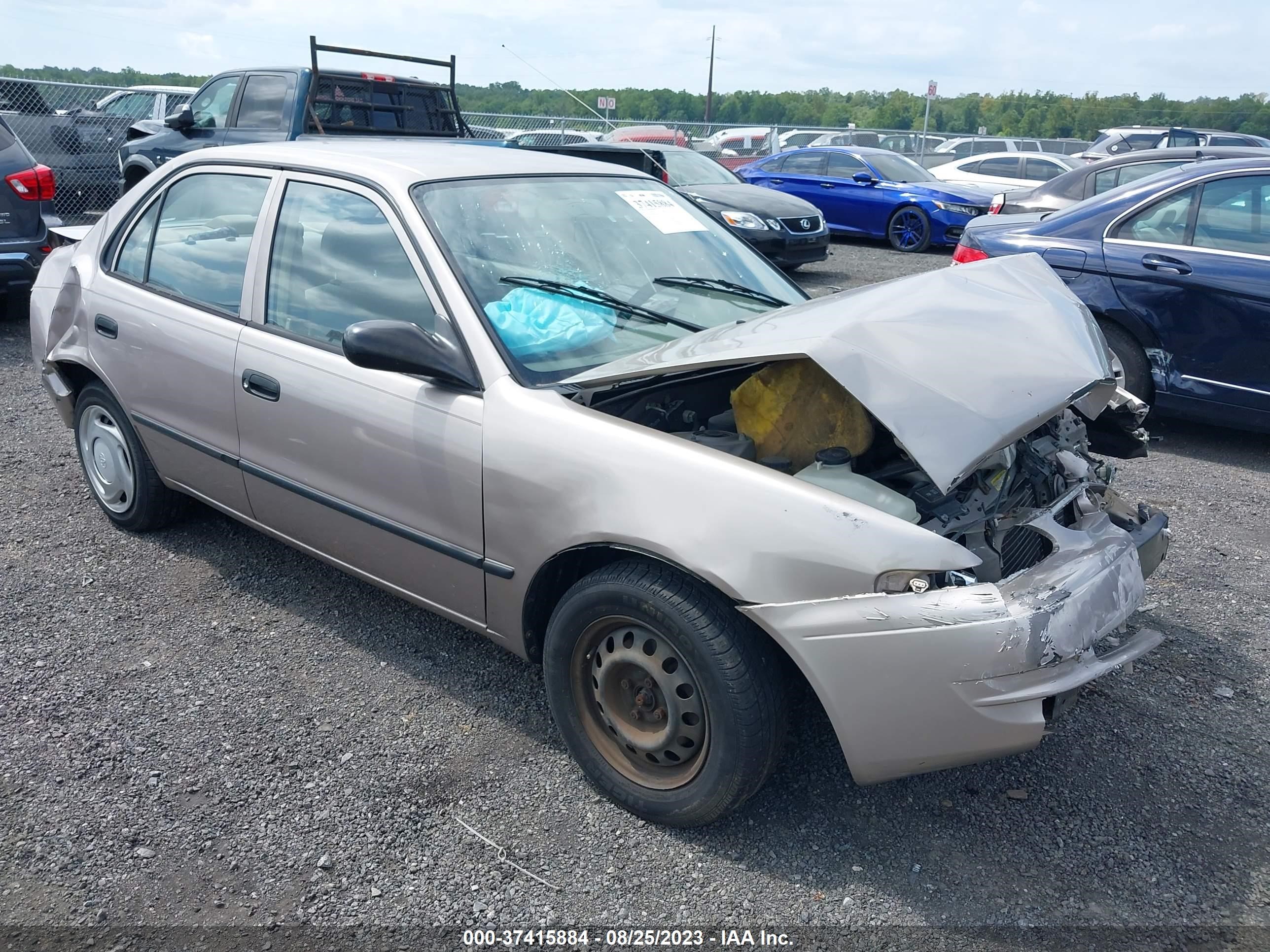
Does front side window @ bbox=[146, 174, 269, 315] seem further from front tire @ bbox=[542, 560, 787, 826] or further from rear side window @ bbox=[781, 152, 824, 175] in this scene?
rear side window @ bbox=[781, 152, 824, 175]

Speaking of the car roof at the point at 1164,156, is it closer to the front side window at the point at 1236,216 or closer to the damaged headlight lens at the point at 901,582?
the front side window at the point at 1236,216

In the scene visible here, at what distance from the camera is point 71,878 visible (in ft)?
8.30

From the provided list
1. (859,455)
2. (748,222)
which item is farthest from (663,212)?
(748,222)

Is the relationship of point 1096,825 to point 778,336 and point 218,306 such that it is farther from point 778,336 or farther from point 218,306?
point 218,306

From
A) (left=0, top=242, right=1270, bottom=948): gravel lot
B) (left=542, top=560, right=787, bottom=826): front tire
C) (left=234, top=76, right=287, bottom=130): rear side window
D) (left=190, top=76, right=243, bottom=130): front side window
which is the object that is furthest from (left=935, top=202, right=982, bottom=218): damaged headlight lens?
(left=542, top=560, right=787, bottom=826): front tire

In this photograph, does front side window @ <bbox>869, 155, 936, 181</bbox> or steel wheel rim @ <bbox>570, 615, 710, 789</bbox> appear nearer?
steel wheel rim @ <bbox>570, 615, 710, 789</bbox>

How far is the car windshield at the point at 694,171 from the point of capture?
11641 millimetres

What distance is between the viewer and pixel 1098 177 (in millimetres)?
8953

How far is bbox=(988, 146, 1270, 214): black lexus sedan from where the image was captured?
848 centimetres

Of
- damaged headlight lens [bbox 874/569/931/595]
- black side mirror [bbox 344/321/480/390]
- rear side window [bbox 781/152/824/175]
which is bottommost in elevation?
damaged headlight lens [bbox 874/569/931/595]

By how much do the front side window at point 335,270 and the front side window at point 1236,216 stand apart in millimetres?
4773

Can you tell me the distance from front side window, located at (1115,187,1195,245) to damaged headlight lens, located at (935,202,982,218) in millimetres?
8100

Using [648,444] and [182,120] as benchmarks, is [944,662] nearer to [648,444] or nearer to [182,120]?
[648,444]

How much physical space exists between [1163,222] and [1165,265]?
334mm
